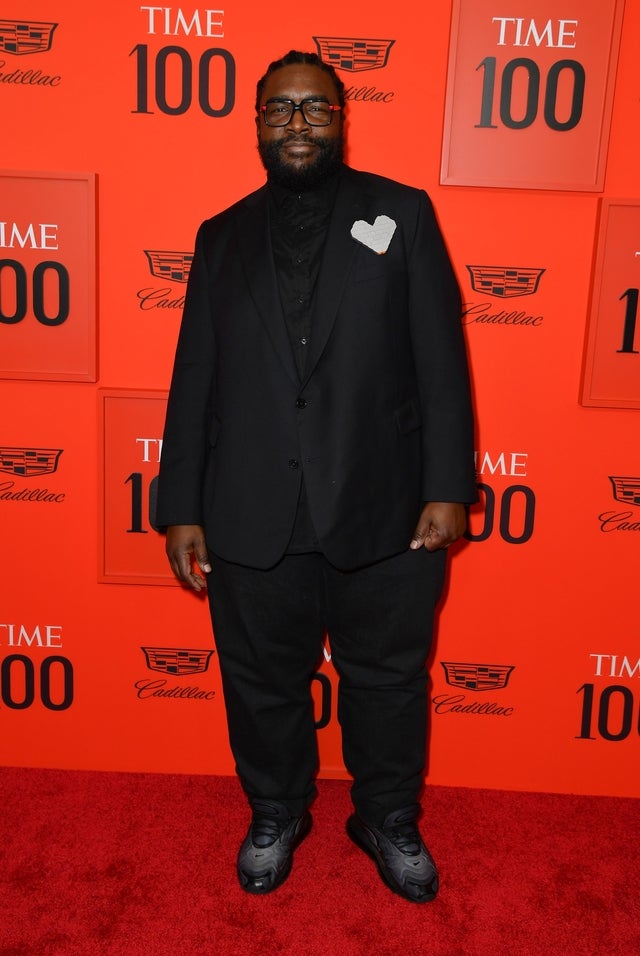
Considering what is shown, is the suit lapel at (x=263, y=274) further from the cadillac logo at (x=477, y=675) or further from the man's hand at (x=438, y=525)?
the cadillac logo at (x=477, y=675)

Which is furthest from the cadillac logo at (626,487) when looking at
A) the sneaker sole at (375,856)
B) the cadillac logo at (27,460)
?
the cadillac logo at (27,460)

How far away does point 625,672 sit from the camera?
2.40 m

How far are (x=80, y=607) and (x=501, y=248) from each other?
153 centimetres

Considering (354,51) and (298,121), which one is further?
(354,51)

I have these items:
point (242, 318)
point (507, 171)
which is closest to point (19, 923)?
point (242, 318)

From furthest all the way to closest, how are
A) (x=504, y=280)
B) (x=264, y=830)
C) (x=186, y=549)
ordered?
(x=504, y=280) → (x=264, y=830) → (x=186, y=549)

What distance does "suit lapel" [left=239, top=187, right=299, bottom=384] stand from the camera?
178 centimetres

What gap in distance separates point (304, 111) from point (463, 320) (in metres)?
0.70

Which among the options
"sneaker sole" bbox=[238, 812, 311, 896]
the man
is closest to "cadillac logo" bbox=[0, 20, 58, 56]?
the man

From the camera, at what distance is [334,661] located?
6.73ft

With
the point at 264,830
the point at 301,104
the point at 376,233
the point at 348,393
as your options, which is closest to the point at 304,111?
the point at 301,104

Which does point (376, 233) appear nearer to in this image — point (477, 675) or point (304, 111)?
point (304, 111)

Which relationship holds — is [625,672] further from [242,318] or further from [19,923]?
[19,923]

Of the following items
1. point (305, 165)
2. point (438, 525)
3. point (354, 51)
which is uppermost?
point (354, 51)
